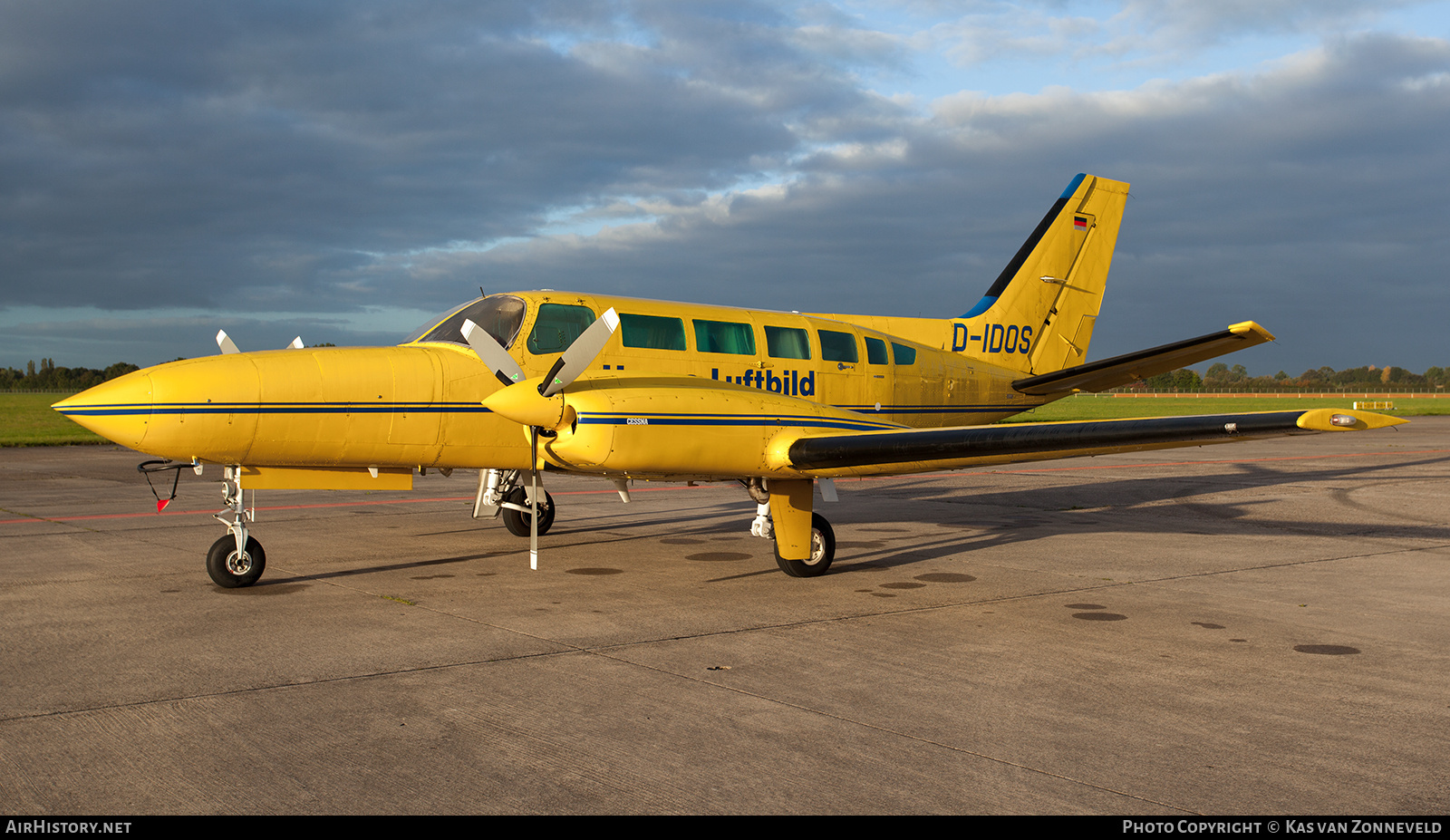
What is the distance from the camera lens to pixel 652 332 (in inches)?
431

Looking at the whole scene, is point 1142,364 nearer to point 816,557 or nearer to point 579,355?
point 816,557

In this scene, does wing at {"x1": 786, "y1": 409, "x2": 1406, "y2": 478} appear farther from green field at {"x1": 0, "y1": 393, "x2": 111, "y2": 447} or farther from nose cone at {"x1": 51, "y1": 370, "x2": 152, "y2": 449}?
green field at {"x1": 0, "y1": 393, "x2": 111, "y2": 447}

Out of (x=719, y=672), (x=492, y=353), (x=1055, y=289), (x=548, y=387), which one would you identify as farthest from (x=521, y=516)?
(x=1055, y=289)

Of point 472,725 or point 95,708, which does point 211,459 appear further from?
point 472,725

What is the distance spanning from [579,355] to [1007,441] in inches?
161

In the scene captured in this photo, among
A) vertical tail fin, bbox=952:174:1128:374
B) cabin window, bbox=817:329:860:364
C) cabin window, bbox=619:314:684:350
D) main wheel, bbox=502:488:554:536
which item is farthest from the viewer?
vertical tail fin, bbox=952:174:1128:374

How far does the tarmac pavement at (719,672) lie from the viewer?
465cm

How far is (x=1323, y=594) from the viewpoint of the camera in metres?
9.77

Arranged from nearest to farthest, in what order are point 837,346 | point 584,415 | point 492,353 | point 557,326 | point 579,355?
point 579,355 → point 584,415 → point 492,353 → point 557,326 → point 837,346

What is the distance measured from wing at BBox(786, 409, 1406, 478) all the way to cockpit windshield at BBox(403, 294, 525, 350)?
312 cm

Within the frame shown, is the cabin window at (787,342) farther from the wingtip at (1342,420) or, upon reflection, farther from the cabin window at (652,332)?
the wingtip at (1342,420)

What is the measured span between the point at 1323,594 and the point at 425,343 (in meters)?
9.42

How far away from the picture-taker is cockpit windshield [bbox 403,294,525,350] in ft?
33.6

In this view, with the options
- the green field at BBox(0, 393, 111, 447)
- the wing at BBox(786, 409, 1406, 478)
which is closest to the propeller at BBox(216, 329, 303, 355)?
the wing at BBox(786, 409, 1406, 478)
